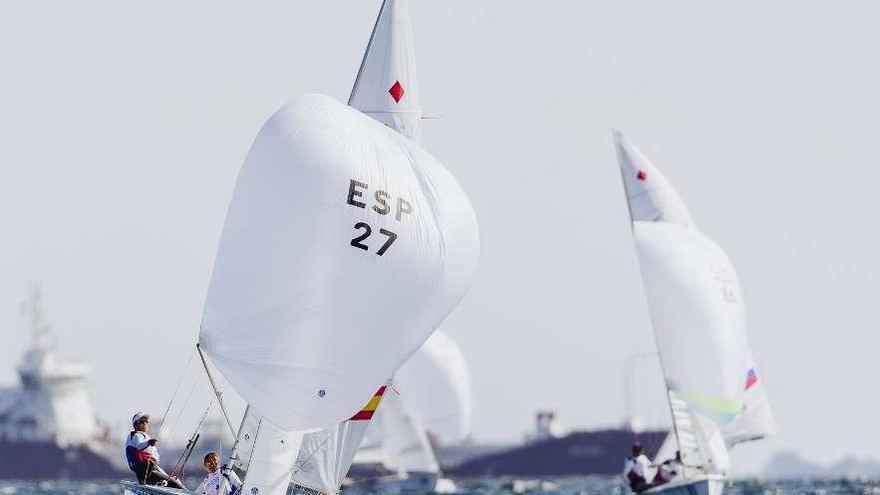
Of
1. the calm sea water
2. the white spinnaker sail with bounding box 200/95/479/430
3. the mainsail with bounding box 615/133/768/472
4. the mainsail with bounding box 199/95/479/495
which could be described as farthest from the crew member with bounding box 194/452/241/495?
the calm sea water

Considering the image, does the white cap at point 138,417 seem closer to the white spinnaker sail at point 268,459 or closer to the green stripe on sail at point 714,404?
the white spinnaker sail at point 268,459

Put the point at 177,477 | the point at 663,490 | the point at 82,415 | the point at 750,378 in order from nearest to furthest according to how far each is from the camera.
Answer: the point at 177,477, the point at 663,490, the point at 750,378, the point at 82,415

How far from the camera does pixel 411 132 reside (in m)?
31.6

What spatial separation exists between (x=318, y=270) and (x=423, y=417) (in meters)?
Answer: 71.1

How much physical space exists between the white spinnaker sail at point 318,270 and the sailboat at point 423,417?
5874 cm

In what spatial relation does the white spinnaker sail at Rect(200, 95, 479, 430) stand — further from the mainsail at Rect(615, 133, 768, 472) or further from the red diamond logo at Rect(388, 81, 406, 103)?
the mainsail at Rect(615, 133, 768, 472)

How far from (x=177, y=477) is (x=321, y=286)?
5.24 meters

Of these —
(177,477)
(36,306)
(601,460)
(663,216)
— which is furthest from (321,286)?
(36,306)

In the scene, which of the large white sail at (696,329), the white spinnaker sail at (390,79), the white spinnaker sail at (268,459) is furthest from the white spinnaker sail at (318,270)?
the large white sail at (696,329)

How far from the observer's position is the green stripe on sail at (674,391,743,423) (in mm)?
46750

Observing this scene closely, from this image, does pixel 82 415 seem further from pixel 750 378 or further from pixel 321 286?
pixel 321 286

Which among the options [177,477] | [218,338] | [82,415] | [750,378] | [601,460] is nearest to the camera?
[218,338]

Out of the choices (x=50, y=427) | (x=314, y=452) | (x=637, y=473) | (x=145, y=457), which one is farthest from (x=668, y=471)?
(x=50, y=427)

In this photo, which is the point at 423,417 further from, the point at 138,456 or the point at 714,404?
the point at 138,456
